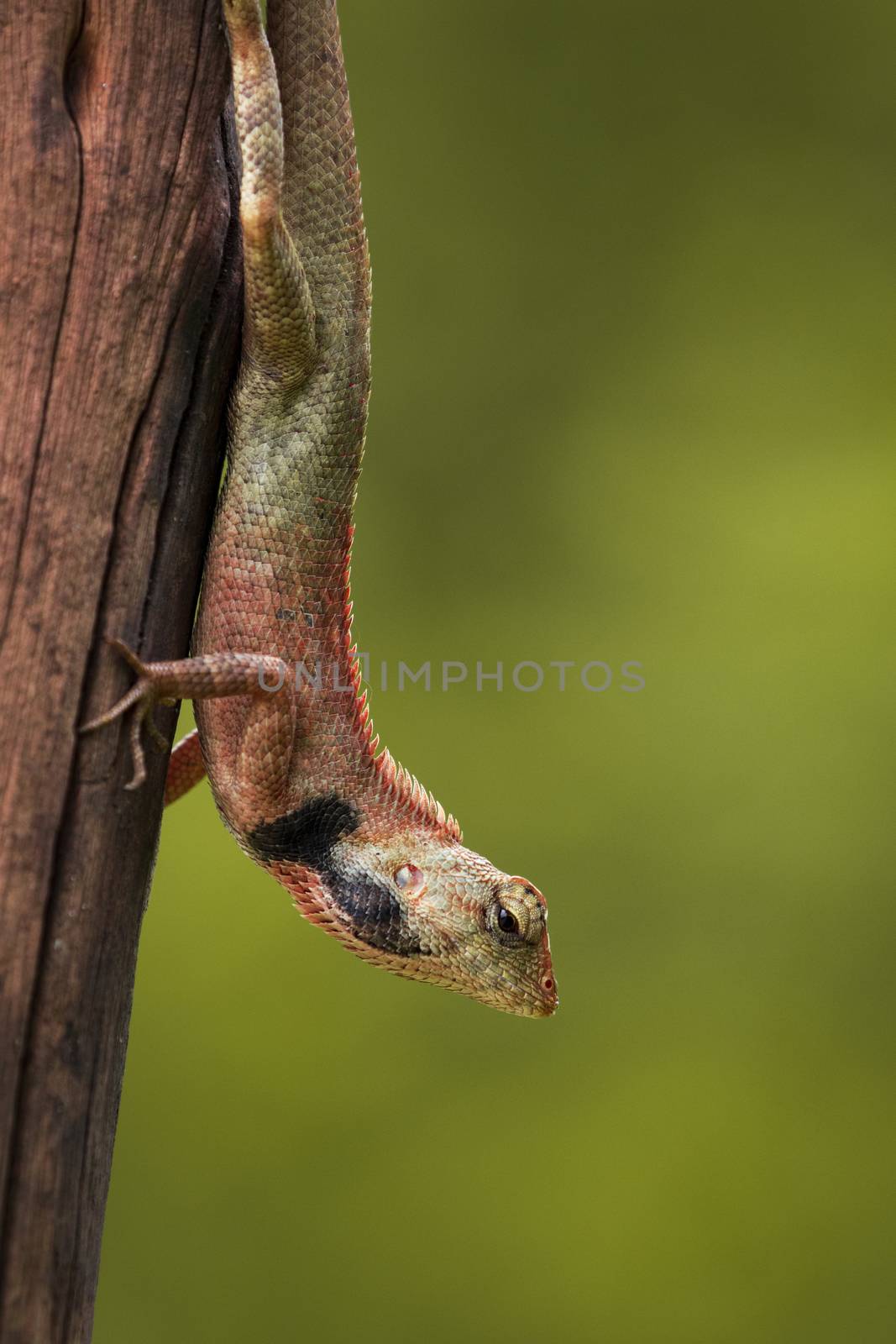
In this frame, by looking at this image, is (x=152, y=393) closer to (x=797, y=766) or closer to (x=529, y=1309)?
(x=797, y=766)

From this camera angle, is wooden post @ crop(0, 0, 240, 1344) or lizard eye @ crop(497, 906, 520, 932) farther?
lizard eye @ crop(497, 906, 520, 932)

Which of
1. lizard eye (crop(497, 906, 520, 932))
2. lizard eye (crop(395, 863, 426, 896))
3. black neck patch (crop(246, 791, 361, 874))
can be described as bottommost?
lizard eye (crop(497, 906, 520, 932))

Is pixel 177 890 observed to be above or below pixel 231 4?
below

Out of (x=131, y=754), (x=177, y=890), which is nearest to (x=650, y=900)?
(x=177, y=890)

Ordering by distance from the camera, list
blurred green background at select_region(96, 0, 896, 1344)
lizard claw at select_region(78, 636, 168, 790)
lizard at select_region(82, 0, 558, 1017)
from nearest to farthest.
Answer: lizard claw at select_region(78, 636, 168, 790) → lizard at select_region(82, 0, 558, 1017) → blurred green background at select_region(96, 0, 896, 1344)

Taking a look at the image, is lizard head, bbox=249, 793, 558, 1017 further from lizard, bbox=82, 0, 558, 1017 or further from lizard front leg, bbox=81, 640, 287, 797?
lizard front leg, bbox=81, 640, 287, 797

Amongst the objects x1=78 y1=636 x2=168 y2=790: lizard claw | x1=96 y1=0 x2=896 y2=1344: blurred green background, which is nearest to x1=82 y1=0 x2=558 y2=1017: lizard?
x1=78 y1=636 x2=168 y2=790: lizard claw
